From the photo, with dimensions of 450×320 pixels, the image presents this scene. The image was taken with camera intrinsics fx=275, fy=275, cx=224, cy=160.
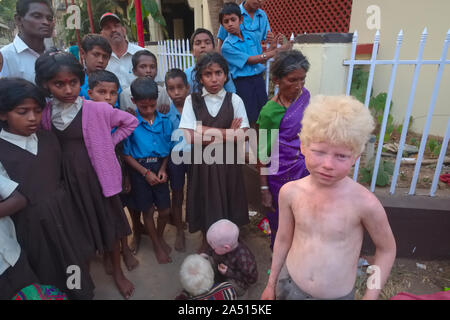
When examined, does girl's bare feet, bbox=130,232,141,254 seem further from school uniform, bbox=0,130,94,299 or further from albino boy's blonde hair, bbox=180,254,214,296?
albino boy's blonde hair, bbox=180,254,214,296

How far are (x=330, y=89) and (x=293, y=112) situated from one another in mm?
768

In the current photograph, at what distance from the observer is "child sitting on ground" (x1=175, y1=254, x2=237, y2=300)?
2.01 metres

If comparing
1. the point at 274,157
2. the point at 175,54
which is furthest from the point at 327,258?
the point at 175,54

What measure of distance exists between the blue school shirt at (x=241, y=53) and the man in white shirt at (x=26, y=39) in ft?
5.50

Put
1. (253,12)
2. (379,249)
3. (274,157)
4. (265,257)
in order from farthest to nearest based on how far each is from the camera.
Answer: (253,12) < (265,257) < (274,157) < (379,249)

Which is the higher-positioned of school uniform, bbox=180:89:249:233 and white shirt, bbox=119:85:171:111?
white shirt, bbox=119:85:171:111

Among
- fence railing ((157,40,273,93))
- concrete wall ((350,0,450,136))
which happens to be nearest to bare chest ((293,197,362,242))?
concrete wall ((350,0,450,136))

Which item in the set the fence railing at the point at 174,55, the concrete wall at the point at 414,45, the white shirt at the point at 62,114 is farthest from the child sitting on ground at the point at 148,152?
the fence railing at the point at 174,55

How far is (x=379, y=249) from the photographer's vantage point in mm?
1232

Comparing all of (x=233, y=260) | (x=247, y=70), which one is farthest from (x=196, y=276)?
(x=247, y=70)

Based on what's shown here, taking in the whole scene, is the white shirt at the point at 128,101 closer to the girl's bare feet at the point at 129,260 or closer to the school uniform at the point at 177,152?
the school uniform at the point at 177,152

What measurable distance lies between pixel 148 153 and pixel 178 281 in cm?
119

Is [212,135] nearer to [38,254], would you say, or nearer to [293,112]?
[293,112]

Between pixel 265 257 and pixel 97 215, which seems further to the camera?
pixel 265 257
